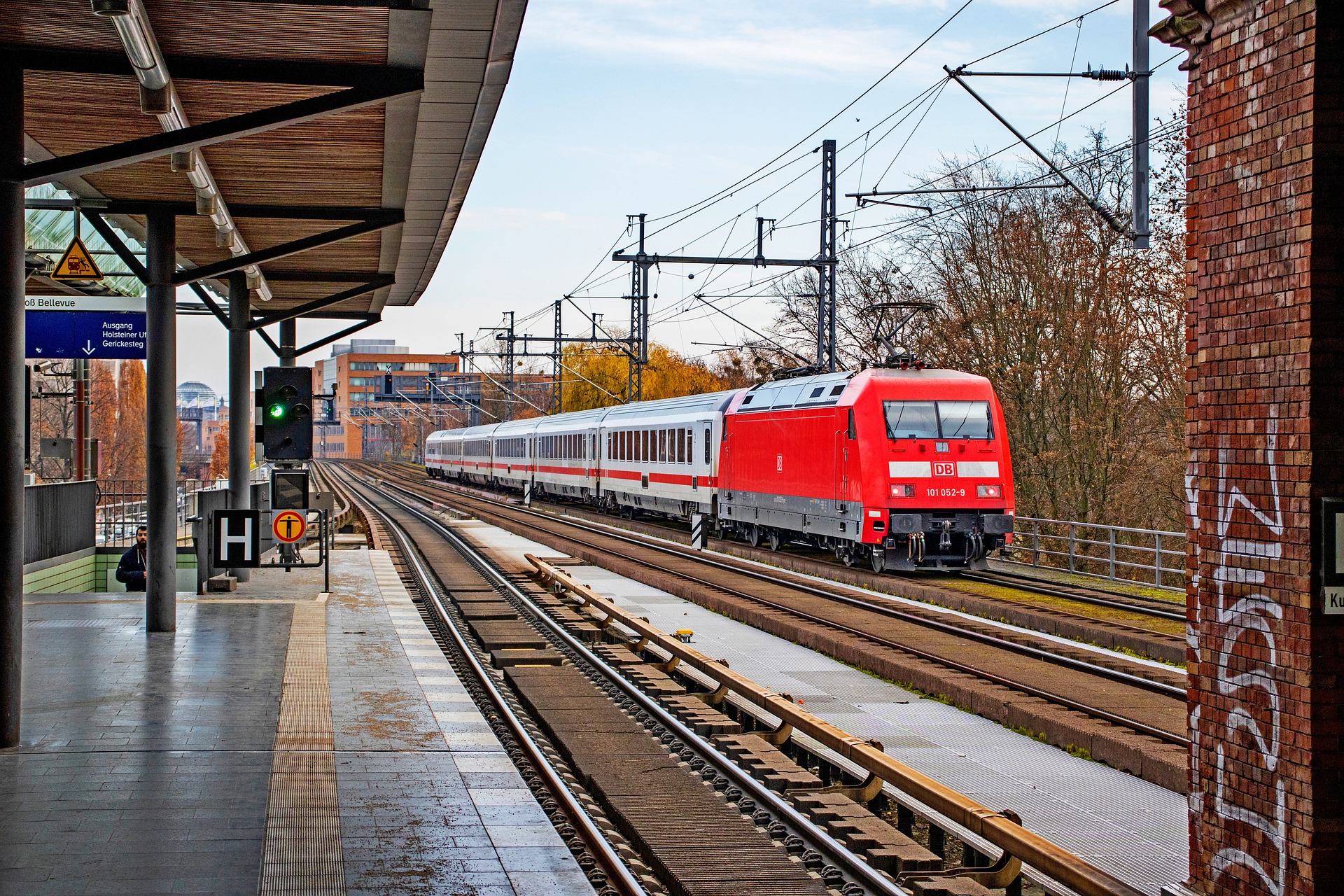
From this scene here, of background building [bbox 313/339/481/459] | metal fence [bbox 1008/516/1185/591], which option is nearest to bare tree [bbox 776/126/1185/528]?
metal fence [bbox 1008/516/1185/591]

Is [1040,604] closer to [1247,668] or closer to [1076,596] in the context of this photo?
[1076,596]

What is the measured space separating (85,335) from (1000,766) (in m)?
16.2

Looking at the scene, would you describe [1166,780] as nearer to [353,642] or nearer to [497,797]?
[497,797]

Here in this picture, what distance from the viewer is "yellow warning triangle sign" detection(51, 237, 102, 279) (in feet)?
54.5

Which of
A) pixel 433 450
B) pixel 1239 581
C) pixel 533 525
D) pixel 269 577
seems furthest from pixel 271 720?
pixel 433 450

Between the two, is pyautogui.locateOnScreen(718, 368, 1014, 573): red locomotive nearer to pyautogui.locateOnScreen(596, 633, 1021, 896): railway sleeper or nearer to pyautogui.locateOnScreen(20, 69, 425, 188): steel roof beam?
pyautogui.locateOnScreen(596, 633, 1021, 896): railway sleeper

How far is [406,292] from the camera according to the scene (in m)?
22.4

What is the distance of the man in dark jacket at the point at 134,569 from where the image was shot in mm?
19516

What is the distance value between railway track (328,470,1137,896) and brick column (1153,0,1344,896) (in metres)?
0.88

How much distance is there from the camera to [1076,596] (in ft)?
61.5

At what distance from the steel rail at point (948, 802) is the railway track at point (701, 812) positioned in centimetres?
2

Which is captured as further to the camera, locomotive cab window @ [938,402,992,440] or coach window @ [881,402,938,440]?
locomotive cab window @ [938,402,992,440]

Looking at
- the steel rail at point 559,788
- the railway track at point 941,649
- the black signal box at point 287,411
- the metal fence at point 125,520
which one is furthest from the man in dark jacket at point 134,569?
the railway track at point 941,649

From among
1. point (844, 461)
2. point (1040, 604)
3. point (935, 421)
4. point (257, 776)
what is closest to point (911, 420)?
point (935, 421)
